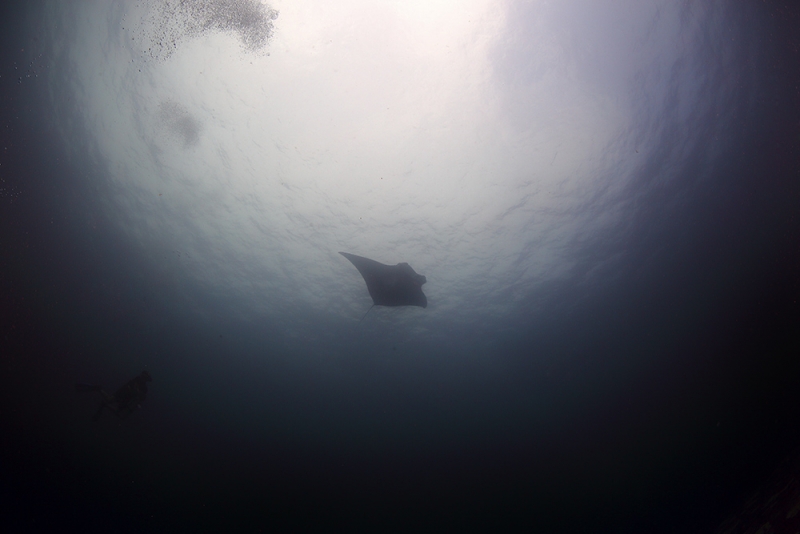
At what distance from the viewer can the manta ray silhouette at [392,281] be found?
9.55 metres

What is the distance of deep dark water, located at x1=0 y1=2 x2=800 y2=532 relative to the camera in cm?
1307

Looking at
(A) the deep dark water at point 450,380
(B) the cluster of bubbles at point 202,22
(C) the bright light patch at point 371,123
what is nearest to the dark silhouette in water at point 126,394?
(C) the bright light patch at point 371,123

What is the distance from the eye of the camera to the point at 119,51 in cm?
873

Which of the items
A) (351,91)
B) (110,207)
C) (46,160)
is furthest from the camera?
(110,207)

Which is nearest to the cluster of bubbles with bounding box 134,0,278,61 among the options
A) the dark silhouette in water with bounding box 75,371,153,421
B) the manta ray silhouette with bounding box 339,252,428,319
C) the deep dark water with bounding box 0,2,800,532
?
the deep dark water with bounding box 0,2,800,532

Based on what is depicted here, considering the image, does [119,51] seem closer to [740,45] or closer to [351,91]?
[351,91]

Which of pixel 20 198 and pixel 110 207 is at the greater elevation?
pixel 110 207

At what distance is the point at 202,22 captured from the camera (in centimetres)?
779

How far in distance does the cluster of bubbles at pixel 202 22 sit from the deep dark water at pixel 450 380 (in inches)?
117

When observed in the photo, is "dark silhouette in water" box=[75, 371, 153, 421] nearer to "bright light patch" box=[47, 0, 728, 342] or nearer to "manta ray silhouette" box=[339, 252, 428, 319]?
"bright light patch" box=[47, 0, 728, 342]

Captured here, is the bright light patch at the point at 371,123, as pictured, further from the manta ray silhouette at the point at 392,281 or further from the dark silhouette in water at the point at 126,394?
the dark silhouette in water at the point at 126,394

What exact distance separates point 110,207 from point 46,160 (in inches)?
155

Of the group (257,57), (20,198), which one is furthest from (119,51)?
(20,198)

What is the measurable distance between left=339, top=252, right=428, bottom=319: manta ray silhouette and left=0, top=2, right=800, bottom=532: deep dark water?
10.4m
